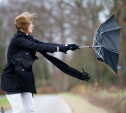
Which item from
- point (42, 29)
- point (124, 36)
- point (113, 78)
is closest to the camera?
point (124, 36)

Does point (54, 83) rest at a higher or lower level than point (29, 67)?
lower

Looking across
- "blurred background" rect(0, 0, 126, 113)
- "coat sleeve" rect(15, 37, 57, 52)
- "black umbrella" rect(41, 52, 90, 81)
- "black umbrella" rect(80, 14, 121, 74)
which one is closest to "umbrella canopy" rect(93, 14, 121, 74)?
"black umbrella" rect(80, 14, 121, 74)

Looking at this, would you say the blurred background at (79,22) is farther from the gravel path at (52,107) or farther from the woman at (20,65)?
the woman at (20,65)

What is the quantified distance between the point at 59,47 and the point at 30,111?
94cm

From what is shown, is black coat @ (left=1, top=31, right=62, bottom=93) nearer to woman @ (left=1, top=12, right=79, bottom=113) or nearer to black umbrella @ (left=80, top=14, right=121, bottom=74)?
woman @ (left=1, top=12, right=79, bottom=113)

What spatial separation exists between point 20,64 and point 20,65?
1 centimetres

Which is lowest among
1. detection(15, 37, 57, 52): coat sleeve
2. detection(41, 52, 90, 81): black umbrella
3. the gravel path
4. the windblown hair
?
the gravel path

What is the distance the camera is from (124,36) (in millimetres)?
18469

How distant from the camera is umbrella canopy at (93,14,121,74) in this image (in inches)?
217

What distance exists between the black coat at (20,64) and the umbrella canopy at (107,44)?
722mm

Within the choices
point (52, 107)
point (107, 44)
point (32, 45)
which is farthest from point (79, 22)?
point (32, 45)

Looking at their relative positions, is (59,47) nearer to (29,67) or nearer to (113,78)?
(29,67)

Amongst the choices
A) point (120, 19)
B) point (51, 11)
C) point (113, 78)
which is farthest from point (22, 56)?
point (113, 78)

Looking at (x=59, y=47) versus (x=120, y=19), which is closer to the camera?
(x=59, y=47)
